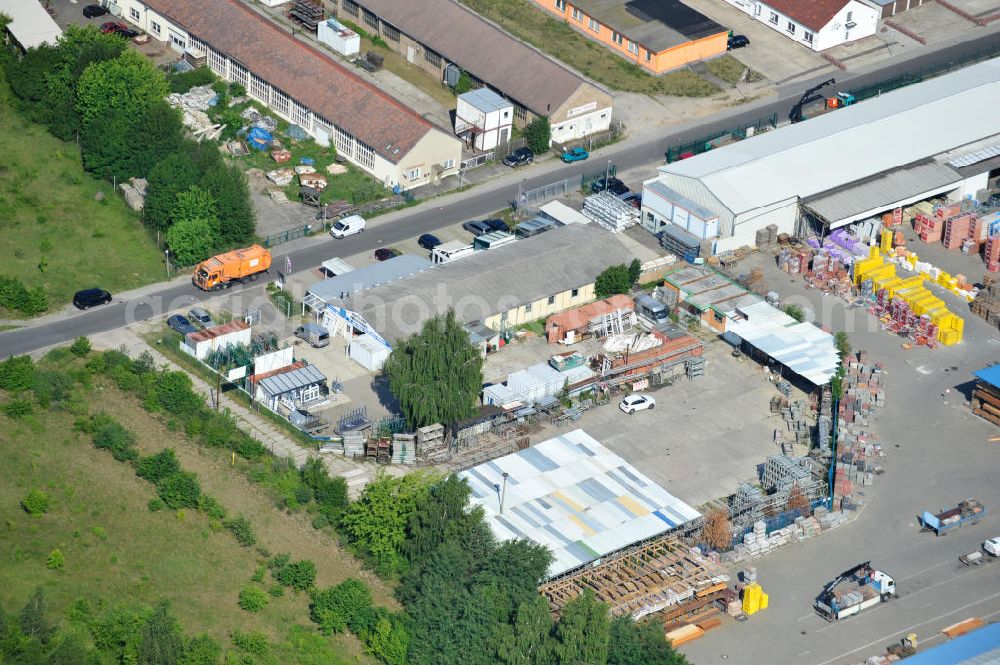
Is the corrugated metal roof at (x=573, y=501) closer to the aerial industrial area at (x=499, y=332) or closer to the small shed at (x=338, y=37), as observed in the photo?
the aerial industrial area at (x=499, y=332)

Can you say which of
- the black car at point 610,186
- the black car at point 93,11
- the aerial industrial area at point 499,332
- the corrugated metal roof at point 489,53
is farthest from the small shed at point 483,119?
the black car at point 93,11

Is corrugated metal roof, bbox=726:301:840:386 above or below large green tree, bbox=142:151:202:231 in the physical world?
below

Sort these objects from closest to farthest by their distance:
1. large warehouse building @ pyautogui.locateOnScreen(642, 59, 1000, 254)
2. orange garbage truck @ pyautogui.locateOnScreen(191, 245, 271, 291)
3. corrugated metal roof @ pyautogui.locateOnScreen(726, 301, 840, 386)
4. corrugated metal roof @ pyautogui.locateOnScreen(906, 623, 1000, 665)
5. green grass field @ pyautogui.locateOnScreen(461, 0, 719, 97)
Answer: corrugated metal roof @ pyautogui.locateOnScreen(906, 623, 1000, 665), corrugated metal roof @ pyautogui.locateOnScreen(726, 301, 840, 386), orange garbage truck @ pyautogui.locateOnScreen(191, 245, 271, 291), large warehouse building @ pyautogui.locateOnScreen(642, 59, 1000, 254), green grass field @ pyautogui.locateOnScreen(461, 0, 719, 97)

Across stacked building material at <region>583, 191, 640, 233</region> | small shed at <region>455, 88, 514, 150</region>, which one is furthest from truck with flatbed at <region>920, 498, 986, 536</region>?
small shed at <region>455, 88, 514, 150</region>

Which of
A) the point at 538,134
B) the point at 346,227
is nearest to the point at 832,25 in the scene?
the point at 538,134

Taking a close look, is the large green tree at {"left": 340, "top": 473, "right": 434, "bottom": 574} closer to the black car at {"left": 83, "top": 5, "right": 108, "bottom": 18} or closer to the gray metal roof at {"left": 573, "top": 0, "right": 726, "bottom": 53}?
the gray metal roof at {"left": 573, "top": 0, "right": 726, "bottom": 53}

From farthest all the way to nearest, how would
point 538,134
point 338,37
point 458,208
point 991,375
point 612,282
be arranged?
point 338,37
point 538,134
point 458,208
point 612,282
point 991,375

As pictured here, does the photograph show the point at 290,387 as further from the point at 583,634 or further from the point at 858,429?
the point at 858,429
